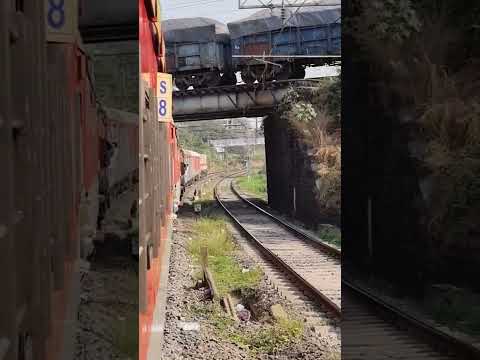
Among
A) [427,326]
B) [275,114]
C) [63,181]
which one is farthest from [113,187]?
[427,326]

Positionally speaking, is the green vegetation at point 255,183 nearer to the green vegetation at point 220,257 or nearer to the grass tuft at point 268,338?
the green vegetation at point 220,257

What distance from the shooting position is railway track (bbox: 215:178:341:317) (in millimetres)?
1566

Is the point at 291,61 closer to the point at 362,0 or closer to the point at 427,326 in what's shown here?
the point at 362,0

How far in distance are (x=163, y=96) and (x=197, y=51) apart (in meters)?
0.37

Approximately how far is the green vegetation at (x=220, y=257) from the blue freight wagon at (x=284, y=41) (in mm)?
639

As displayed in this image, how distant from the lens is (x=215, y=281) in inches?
57.4

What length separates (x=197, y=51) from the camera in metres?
1.55

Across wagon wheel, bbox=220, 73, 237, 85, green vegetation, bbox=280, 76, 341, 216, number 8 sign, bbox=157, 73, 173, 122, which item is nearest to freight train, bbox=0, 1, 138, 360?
number 8 sign, bbox=157, 73, 173, 122

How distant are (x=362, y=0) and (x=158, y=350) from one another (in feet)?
3.57

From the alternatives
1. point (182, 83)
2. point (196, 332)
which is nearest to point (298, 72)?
point (182, 83)

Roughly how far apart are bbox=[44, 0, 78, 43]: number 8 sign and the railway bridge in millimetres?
848

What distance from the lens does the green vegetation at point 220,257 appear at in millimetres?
1512

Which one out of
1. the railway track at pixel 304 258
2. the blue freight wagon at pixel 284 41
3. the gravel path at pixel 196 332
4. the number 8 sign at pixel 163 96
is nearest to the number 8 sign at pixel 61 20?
the number 8 sign at pixel 163 96

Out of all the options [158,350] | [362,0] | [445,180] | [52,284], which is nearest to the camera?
[52,284]
